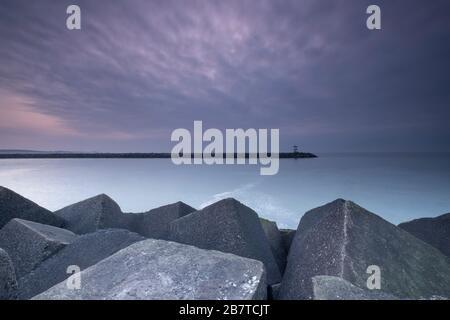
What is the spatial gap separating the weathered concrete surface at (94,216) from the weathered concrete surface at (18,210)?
490 mm

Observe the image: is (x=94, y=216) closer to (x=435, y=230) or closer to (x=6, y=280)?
(x=6, y=280)

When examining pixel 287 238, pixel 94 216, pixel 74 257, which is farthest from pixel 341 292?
pixel 94 216

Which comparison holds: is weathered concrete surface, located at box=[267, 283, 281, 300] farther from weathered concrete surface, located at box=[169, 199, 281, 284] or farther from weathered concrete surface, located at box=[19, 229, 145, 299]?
weathered concrete surface, located at box=[19, 229, 145, 299]

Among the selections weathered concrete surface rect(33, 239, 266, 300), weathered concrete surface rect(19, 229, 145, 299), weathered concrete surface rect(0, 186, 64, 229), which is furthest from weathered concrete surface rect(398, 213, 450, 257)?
weathered concrete surface rect(0, 186, 64, 229)

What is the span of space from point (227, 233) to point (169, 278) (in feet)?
5.79

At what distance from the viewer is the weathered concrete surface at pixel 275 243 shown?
5.00 meters

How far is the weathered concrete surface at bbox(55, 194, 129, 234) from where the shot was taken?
5410mm

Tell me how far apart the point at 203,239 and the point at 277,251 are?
6.36 feet

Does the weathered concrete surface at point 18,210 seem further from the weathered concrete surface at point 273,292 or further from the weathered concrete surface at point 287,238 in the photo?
the weathered concrete surface at point 287,238

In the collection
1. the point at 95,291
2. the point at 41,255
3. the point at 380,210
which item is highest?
the point at 95,291

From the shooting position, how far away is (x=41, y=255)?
3.73m

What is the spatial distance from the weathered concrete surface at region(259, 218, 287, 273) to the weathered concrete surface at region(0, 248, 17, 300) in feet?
12.5
